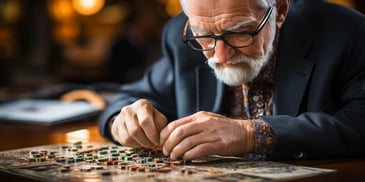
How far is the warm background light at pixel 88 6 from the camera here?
10617mm

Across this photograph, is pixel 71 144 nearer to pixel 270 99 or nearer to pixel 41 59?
pixel 270 99

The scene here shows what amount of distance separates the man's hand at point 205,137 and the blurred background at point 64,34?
27.1 ft

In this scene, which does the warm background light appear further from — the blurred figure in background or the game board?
the game board

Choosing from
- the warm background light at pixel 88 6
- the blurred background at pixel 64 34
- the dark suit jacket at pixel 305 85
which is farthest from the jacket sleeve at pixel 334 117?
the warm background light at pixel 88 6

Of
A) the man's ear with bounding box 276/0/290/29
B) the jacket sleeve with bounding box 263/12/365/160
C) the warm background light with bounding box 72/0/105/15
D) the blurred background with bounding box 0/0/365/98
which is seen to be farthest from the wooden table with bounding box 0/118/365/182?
the warm background light with bounding box 72/0/105/15

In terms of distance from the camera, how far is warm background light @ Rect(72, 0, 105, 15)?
10.6 m

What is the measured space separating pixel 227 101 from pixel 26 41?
30.4 feet

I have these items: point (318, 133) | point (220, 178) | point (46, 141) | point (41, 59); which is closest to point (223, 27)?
point (318, 133)

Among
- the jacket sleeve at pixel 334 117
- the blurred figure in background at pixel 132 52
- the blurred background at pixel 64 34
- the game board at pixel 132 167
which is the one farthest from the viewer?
the blurred background at pixel 64 34

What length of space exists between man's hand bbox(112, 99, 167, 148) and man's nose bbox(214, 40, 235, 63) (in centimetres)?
25

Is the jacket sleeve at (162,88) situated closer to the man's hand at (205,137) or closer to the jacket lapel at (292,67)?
the jacket lapel at (292,67)

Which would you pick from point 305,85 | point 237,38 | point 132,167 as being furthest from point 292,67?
point 132,167

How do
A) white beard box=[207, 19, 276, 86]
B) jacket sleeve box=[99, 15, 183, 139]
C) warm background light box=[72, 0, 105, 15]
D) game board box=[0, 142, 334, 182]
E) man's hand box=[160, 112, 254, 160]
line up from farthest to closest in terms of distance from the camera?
warm background light box=[72, 0, 105, 15] → jacket sleeve box=[99, 15, 183, 139] → white beard box=[207, 19, 276, 86] → man's hand box=[160, 112, 254, 160] → game board box=[0, 142, 334, 182]

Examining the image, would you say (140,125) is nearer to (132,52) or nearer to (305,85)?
(305,85)
